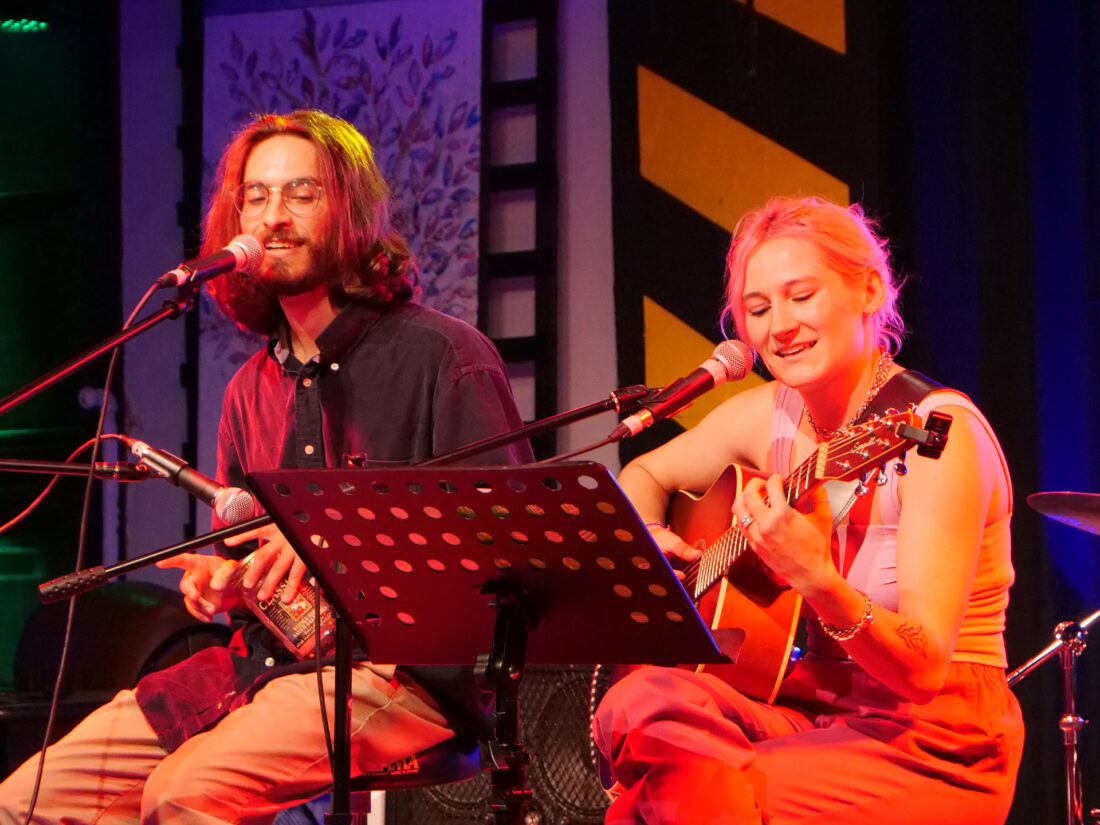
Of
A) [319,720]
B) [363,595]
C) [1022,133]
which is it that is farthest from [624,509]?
[1022,133]

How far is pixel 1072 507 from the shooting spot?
3.26m

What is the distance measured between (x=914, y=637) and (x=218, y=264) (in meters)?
1.42

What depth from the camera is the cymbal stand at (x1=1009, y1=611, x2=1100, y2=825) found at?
3.35 meters

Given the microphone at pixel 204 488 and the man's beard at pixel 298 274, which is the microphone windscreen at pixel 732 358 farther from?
the man's beard at pixel 298 274

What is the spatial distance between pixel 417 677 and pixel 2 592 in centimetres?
297

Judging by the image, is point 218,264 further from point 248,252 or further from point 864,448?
point 864,448

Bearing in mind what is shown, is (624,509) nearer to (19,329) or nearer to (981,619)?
(981,619)

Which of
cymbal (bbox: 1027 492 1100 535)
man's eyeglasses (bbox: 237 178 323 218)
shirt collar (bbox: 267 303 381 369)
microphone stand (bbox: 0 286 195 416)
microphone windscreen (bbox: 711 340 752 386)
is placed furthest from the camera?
cymbal (bbox: 1027 492 1100 535)

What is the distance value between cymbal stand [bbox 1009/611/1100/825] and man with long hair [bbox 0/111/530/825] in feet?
5.72

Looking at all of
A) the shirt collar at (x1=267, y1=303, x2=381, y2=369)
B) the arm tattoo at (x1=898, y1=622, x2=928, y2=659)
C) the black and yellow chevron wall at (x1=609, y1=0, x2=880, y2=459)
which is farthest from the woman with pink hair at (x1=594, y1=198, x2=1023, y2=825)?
the black and yellow chevron wall at (x1=609, y1=0, x2=880, y2=459)

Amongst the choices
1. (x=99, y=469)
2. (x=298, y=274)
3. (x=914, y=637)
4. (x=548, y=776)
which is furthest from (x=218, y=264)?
(x=548, y=776)

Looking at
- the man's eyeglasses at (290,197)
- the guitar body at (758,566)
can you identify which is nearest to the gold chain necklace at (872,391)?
the guitar body at (758,566)

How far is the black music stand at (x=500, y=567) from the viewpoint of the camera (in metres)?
1.78

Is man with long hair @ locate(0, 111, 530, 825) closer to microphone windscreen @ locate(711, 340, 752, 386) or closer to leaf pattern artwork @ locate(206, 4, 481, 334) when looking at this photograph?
microphone windscreen @ locate(711, 340, 752, 386)
